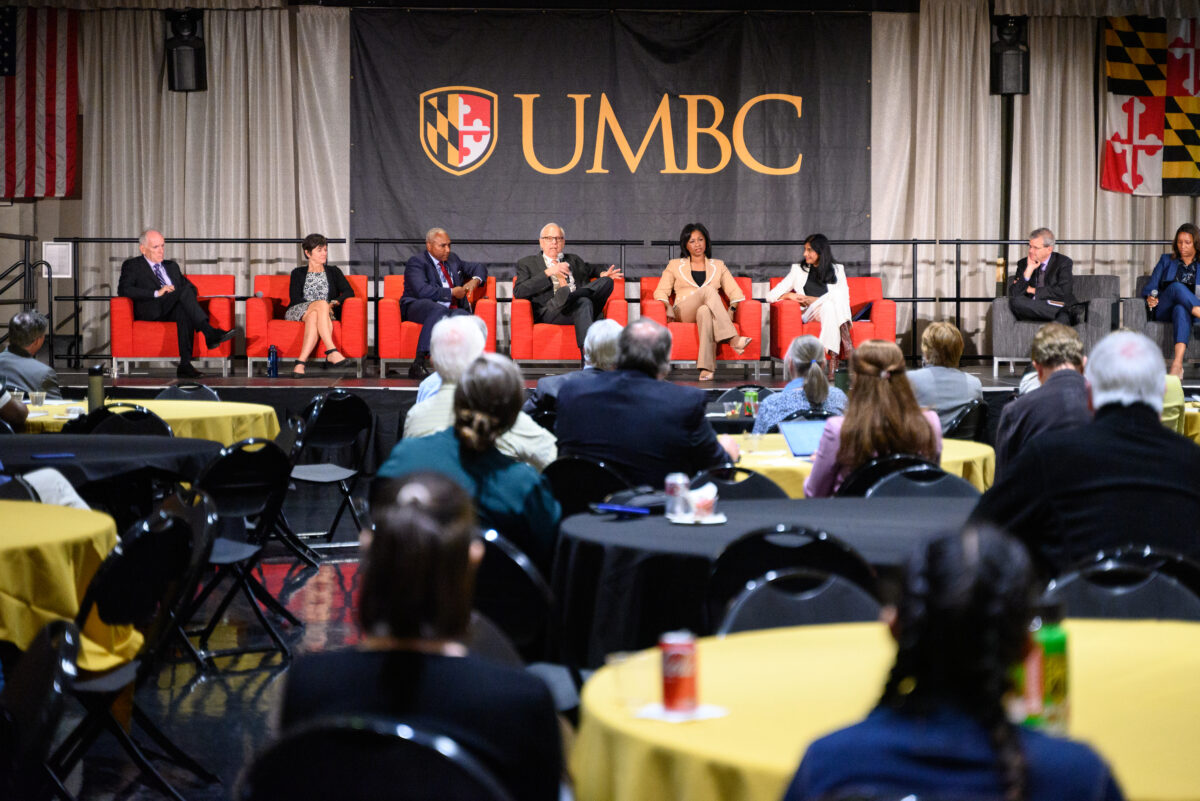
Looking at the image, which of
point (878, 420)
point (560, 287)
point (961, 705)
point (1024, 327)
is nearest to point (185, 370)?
point (560, 287)

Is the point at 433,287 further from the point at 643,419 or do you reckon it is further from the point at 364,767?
the point at 364,767

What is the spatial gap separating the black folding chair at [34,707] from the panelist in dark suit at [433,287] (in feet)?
24.2

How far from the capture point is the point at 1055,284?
10102 millimetres

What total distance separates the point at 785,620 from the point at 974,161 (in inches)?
395

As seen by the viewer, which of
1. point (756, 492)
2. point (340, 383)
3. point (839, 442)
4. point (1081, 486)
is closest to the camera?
Answer: point (1081, 486)

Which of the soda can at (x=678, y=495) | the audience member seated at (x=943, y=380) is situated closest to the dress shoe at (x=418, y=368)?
the audience member seated at (x=943, y=380)

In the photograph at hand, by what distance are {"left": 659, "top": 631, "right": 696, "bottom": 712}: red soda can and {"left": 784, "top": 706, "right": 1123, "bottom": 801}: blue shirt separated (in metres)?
0.47

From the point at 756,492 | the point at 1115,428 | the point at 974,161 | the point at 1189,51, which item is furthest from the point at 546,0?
the point at 1115,428

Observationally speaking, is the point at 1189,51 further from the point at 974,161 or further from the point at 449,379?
the point at 449,379

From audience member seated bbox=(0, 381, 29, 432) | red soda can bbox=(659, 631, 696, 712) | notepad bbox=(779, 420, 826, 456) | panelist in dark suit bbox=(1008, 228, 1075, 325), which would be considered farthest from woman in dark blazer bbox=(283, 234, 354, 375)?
red soda can bbox=(659, 631, 696, 712)

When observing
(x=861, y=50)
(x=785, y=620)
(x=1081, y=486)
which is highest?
(x=861, y=50)

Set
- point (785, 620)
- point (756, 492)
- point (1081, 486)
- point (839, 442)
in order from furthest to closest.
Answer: point (839, 442) → point (756, 492) → point (1081, 486) → point (785, 620)

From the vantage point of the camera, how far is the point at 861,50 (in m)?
11.4

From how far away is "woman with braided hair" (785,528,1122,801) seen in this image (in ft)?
4.09
